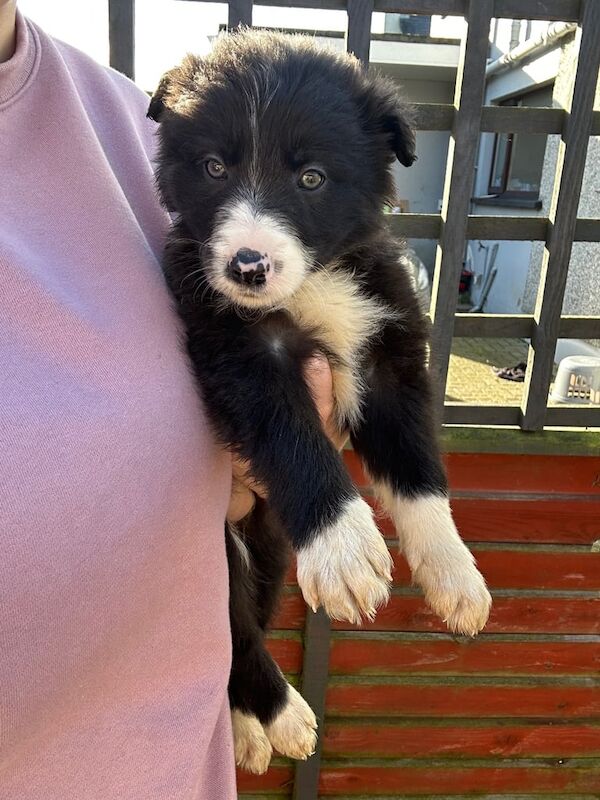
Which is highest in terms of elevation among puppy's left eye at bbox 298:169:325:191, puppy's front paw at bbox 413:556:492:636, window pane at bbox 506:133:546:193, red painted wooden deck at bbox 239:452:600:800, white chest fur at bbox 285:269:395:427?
window pane at bbox 506:133:546:193

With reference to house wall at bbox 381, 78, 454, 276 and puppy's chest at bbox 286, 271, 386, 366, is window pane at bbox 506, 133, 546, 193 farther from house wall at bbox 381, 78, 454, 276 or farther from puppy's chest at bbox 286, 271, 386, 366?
puppy's chest at bbox 286, 271, 386, 366

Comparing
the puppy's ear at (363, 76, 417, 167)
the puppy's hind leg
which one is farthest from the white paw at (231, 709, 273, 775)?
the puppy's ear at (363, 76, 417, 167)

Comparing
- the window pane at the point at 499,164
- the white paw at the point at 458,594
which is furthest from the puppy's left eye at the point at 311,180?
the window pane at the point at 499,164

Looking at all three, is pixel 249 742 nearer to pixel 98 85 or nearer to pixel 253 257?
pixel 253 257

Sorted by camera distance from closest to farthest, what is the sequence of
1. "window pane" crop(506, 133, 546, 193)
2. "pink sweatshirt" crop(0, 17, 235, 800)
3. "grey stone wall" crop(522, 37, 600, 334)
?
1. "pink sweatshirt" crop(0, 17, 235, 800)
2. "grey stone wall" crop(522, 37, 600, 334)
3. "window pane" crop(506, 133, 546, 193)

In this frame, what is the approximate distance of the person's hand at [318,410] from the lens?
1556 millimetres

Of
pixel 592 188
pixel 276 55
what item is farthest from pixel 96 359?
pixel 592 188

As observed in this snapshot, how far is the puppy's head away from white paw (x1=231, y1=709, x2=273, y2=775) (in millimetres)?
1210

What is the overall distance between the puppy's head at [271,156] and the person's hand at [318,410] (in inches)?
6.9

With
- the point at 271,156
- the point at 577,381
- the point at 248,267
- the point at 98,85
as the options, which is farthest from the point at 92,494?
the point at 577,381

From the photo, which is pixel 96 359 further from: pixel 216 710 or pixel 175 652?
pixel 216 710

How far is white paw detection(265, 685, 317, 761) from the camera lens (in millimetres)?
2027

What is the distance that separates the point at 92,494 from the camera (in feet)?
3.12

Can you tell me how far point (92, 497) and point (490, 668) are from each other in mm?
2392
